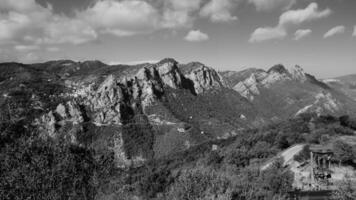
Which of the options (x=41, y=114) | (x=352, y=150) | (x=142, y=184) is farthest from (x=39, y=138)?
(x=41, y=114)

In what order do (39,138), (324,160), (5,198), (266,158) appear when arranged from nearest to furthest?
(5,198) → (39,138) → (324,160) → (266,158)

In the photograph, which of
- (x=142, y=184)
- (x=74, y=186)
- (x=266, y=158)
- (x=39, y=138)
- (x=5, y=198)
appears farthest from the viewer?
(x=266, y=158)

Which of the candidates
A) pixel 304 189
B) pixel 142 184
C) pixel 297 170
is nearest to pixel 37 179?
pixel 142 184

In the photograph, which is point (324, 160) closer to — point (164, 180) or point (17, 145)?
point (164, 180)

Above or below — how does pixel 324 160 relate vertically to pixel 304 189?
above

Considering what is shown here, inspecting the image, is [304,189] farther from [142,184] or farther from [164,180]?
[142,184]

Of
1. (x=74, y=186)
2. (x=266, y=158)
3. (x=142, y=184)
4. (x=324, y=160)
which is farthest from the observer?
(x=266, y=158)

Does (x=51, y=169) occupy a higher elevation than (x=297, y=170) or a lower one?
higher

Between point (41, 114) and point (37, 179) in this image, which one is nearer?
point (37, 179)

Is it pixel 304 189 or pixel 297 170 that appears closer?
pixel 304 189
